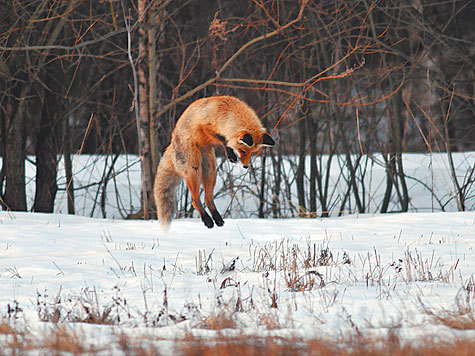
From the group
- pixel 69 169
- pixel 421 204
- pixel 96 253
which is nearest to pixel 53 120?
pixel 69 169

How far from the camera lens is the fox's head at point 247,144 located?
6.34m

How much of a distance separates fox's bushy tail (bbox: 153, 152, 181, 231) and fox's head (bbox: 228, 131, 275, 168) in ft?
5.58

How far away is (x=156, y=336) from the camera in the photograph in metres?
4.09

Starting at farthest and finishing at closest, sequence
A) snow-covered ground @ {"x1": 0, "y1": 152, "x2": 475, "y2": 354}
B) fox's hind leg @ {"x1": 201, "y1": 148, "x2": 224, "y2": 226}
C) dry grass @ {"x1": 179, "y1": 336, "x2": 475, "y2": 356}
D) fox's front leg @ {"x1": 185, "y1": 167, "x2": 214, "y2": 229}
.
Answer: fox's hind leg @ {"x1": 201, "y1": 148, "x2": 224, "y2": 226} < fox's front leg @ {"x1": 185, "y1": 167, "x2": 214, "y2": 229} < snow-covered ground @ {"x1": 0, "y1": 152, "x2": 475, "y2": 354} < dry grass @ {"x1": 179, "y1": 336, "x2": 475, "y2": 356}

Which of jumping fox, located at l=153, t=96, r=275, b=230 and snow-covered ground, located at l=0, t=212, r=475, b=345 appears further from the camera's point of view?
jumping fox, located at l=153, t=96, r=275, b=230

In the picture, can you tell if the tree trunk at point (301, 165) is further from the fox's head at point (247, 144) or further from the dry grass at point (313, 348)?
the dry grass at point (313, 348)

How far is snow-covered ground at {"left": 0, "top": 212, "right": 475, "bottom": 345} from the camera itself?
4.45 metres

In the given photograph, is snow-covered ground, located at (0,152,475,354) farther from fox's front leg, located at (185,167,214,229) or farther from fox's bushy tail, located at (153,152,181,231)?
fox's front leg, located at (185,167,214,229)

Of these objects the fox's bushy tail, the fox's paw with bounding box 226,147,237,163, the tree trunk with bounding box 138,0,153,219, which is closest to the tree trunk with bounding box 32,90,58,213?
the tree trunk with bounding box 138,0,153,219

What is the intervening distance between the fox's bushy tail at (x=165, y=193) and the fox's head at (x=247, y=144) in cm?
170

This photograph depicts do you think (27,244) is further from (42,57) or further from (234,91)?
(234,91)

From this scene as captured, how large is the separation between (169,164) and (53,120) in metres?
7.78

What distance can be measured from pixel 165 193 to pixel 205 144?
1.18 m

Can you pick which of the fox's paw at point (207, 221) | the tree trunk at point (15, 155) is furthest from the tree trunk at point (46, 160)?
the fox's paw at point (207, 221)
